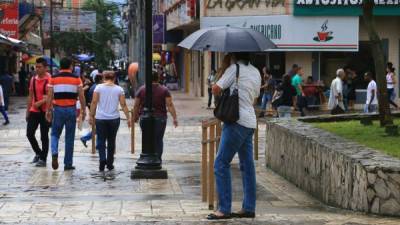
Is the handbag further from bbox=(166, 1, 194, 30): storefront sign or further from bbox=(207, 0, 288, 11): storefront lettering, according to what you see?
bbox=(166, 1, 194, 30): storefront sign

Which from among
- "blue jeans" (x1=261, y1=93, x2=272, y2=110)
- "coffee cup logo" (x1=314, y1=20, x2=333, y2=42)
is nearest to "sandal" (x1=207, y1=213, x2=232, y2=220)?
→ "blue jeans" (x1=261, y1=93, x2=272, y2=110)

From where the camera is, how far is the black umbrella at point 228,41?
7.97 m

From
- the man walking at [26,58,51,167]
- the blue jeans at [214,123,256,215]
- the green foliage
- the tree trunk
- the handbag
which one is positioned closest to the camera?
the handbag

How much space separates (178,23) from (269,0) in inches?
387

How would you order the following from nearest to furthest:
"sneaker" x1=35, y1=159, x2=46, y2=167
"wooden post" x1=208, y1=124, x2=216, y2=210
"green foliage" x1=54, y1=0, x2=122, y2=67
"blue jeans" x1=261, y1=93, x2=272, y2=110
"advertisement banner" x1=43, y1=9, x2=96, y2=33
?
"wooden post" x1=208, y1=124, x2=216, y2=210 < "sneaker" x1=35, y1=159, x2=46, y2=167 < "blue jeans" x1=261, y1=93, x2=272, y2=110 < "advertisement banner" x1=43, y1=9, x2=96, y2=33 < "green foliage" x1=54, y1=0, x2=122, y2=67

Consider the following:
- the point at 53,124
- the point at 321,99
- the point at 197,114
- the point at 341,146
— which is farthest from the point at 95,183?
the point at 321,99

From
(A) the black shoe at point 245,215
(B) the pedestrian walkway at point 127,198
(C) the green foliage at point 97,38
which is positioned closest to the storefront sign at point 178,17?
(B) the pedestrian walkway at point 127,198

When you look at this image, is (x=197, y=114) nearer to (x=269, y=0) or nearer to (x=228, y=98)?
(x=269, y=0)

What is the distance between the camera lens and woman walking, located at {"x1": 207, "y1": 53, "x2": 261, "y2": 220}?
7.65 m

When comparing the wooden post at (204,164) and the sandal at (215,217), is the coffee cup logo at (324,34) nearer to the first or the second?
the wooden post at (204,164)

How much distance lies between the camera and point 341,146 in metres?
9.02

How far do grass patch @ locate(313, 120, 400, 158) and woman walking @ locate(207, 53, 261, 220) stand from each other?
194 centimetres

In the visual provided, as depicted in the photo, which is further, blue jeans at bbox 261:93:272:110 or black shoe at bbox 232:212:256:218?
blue jeans at bbox 261:93:272:110

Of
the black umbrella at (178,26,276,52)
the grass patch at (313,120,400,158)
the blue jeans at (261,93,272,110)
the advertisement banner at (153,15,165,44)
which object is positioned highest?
the advertisement banner at (153,15,165,44)
